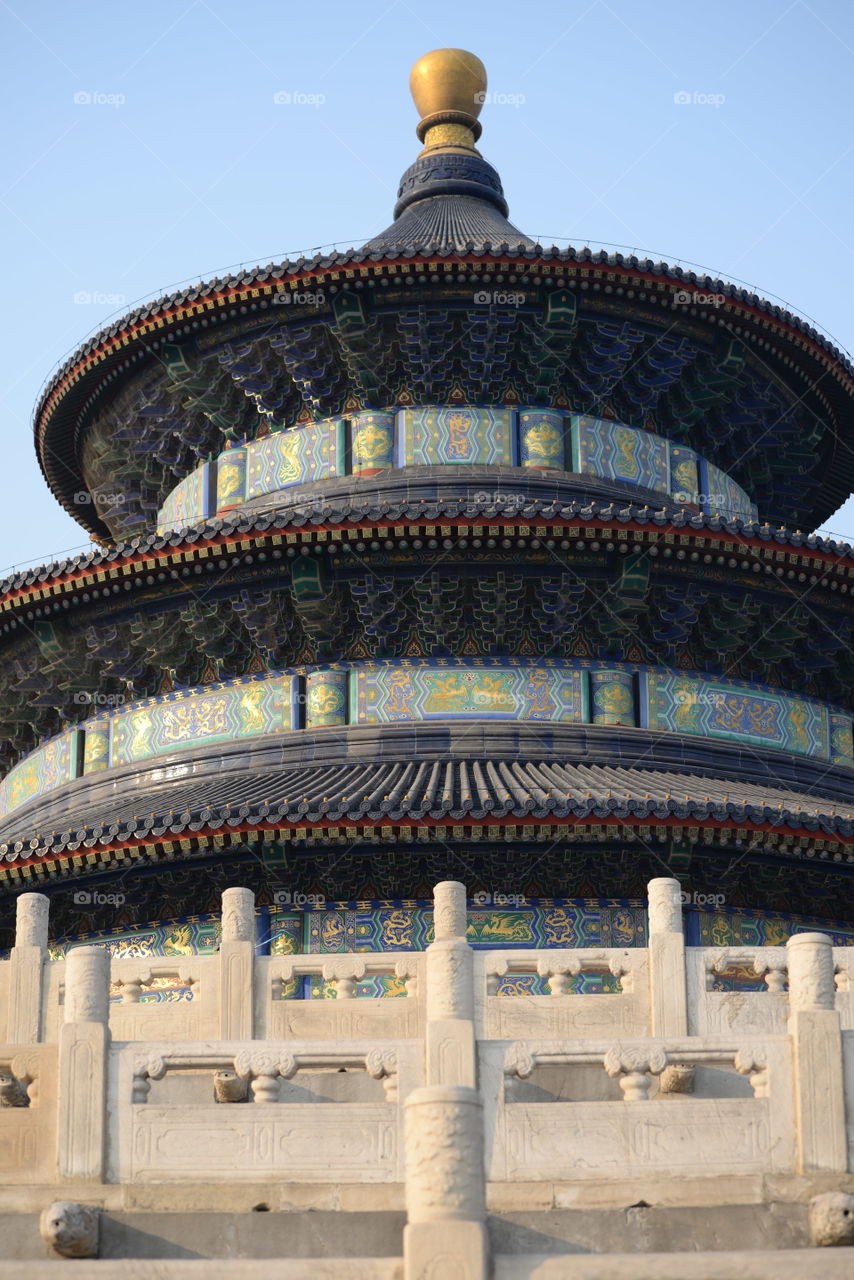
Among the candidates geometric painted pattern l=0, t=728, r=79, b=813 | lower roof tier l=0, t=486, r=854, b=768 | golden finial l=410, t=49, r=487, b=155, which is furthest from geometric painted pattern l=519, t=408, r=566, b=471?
golden finial l=410, t=49, r=487, b=155

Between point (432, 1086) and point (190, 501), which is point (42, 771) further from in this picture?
point (432, 1086)

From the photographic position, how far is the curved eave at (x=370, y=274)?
70.7ft

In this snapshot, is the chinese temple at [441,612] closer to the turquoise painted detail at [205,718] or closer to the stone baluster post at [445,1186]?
the turquoise painted detail at [205,718]

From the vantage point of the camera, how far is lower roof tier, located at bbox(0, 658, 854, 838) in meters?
19.6

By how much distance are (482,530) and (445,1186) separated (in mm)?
11307

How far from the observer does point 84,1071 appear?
9914 millimetres

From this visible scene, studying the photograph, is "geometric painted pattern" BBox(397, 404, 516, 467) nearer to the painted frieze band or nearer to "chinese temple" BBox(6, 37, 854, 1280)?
"chinese temple" BBox(6, 37, 854, 1280)

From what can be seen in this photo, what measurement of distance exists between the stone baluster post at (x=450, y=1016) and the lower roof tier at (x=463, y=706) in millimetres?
8520

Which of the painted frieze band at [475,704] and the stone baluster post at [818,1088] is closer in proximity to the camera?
the stone baluster post at [818,1088]

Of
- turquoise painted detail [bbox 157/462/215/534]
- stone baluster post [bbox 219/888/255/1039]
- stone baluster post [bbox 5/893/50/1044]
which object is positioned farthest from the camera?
turquoise painted detail [bbox 157/462/215/534]

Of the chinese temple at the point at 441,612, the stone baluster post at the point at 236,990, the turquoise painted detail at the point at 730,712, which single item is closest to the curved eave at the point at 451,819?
the chinese temple at the point at 441,612

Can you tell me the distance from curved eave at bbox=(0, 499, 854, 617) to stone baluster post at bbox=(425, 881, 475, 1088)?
8505 millimetres

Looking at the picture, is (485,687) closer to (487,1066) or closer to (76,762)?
(76,762)

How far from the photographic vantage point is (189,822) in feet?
54.6
